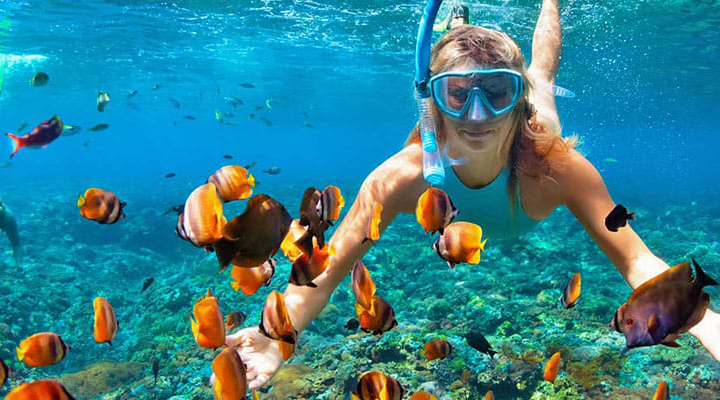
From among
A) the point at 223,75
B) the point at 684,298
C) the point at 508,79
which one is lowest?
the point at 223,75

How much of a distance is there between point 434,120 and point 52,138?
15.4 ft

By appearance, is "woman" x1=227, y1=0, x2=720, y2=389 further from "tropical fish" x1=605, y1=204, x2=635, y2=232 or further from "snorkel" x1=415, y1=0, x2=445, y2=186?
"tropical fish" x1=605, y1=204, x2=635, y2=232

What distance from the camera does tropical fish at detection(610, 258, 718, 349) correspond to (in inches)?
55.0

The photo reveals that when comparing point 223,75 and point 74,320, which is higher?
point 223,75

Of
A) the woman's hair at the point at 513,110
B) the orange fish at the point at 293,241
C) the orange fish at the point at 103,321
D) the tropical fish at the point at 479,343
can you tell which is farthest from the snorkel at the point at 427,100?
the orange fish at the point at 103,321

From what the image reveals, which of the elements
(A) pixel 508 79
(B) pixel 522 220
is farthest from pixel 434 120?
(B) pixel 522 220

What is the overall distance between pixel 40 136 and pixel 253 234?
507 cm

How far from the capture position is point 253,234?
1.53 metres

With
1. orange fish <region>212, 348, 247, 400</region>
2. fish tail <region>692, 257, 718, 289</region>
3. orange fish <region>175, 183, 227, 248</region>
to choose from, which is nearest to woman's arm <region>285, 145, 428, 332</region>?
orange fish <region>212, 348, 247, 400</region>

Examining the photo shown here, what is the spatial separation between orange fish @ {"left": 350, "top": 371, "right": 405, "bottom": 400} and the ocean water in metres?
2.91

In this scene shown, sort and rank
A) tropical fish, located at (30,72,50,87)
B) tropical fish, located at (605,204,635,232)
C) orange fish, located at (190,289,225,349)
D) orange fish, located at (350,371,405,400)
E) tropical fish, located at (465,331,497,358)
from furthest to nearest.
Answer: tropical fish, located at (30,72,50,87)
tropical fish, located at (465,331,497,358)
tropical fish, located at (605,204,635,232)
orange fish, located at (350,371,405,400)
orange fish, located at (190,289,225,349)

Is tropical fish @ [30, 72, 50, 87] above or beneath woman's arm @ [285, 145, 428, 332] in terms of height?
beneath

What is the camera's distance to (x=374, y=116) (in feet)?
236

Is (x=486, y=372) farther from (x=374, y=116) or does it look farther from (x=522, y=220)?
(x=374, y=116)
